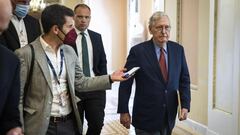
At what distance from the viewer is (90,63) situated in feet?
11.4

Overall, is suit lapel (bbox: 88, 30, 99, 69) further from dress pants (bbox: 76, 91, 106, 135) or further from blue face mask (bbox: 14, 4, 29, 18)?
blue face mask (bbox: 14, 4, 29, 18)

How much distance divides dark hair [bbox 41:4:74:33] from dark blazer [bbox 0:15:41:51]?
0.49 metres

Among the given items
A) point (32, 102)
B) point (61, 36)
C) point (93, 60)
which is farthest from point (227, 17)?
point (32, 102)

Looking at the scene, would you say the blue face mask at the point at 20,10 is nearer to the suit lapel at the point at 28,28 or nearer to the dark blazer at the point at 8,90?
the suit lapel at the point at 28,28

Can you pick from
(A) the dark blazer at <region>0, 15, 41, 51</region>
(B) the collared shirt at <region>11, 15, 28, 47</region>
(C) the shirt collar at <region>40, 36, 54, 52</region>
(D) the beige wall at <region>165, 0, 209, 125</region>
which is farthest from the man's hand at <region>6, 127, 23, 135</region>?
(D) the beige wall at <region>165, 0, 209, 125</region>

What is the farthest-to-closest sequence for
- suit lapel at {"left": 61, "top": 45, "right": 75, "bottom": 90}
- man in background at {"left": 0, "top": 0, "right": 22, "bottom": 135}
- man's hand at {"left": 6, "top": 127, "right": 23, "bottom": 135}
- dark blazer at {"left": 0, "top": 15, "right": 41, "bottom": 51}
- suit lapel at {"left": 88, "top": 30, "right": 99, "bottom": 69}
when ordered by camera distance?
suit lapel at {"left": 88, "top": 30, "right": 99, "bottom": 69}, dark blazer at {"left": 0, "top": 15, "right": 41, "bottom": 51}, suit lapel at {"left": 61, "top": 45, "right": 75, "bottom": 90}, man's hand at {"left": 6, "top": 127, "right": 23, "bottom": 135}, man in background at {"left": 0, "top": 0, "right": 22, "bottom": 135}

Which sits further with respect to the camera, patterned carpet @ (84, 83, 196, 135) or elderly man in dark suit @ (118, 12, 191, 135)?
patterned carpet @ (84, 83, 196, 135)

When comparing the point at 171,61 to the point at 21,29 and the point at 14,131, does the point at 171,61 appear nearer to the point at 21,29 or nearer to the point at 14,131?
the point at 21,29

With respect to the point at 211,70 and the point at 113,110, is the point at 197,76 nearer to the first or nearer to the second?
the point at 211,70

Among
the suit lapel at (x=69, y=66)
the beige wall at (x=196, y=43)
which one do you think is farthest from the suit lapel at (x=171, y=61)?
the beige wall at (x=196, y=43)

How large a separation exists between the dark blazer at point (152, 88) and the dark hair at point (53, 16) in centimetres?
68

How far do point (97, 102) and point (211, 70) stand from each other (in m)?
1.53

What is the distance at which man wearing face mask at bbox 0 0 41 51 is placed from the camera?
252cm

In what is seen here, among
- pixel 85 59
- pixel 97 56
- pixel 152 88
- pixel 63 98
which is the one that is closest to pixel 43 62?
pixel 63 98
